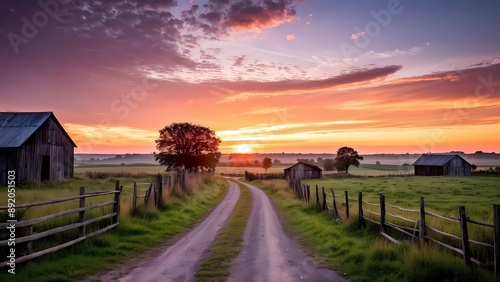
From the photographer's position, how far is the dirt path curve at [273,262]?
31.9 ft

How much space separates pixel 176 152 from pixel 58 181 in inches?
1577

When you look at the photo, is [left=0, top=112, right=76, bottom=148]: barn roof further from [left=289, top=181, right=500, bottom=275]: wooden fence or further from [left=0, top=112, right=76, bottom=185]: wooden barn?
[left=289, top=181, right=500, bottom=275]: wooden fence

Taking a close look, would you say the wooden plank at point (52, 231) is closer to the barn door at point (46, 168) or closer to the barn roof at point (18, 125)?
the barn roof at point (18, 125)

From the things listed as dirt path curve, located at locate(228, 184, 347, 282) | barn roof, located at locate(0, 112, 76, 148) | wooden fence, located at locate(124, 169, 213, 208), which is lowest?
dirt path curve, located at locate(228, 184, 347, 282)

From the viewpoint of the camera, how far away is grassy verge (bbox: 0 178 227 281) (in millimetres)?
9312

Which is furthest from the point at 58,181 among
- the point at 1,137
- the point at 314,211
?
the point at 314,211

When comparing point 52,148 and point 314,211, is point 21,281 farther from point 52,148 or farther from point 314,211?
point 52,148

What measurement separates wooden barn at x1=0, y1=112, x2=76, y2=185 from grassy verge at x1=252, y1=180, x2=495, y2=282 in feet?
103

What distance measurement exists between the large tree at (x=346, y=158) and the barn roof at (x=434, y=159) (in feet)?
54.8

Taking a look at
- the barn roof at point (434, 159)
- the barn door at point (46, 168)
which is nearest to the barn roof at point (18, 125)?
the barn door at point (46, 168)

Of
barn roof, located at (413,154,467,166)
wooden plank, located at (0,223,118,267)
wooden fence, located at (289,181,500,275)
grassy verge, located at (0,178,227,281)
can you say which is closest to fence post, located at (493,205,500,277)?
wooden fence, located at (289,181,500,275)

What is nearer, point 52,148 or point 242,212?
point 242,212

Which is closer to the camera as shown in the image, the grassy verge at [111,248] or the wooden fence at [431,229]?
the wooden fence at [431,229]

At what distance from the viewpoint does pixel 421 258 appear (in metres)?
9.36
